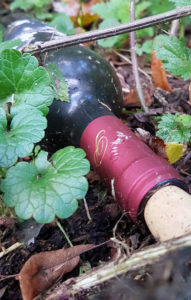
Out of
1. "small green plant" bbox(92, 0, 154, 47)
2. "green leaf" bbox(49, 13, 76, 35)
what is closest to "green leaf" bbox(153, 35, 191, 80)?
"small green plant" bbox(92, 0, 154, 47)

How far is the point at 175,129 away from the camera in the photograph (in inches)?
51.3

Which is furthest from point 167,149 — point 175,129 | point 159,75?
point 159,75

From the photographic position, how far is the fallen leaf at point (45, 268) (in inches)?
39.1

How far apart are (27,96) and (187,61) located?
0.56 m

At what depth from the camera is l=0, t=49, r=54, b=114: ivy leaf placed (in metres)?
1.12

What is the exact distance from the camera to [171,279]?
78 cm

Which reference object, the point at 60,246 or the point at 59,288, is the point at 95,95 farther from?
the point at 59,288

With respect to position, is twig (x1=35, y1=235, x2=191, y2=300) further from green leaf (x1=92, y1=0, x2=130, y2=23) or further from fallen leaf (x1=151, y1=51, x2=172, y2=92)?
green leaf (x1=92, y1=0, x2=130, y2=23)

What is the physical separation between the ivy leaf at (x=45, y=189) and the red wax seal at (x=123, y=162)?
0.13 meters

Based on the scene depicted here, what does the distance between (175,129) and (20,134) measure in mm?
549

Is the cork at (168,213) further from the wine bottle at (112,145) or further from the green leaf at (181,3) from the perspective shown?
the green leaf at (181,3)

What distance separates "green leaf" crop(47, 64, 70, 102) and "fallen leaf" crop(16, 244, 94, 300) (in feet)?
1.68

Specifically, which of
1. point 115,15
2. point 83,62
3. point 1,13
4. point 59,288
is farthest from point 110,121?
point 1,13

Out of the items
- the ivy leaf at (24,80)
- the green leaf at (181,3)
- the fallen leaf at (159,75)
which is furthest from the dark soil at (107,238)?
the green leaf at (181,3)
